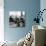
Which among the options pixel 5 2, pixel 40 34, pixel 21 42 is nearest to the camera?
pixel 40 34

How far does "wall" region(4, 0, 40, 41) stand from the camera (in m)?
5.38

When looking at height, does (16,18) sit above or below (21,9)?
below

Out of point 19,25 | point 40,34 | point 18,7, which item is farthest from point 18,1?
point 40,34

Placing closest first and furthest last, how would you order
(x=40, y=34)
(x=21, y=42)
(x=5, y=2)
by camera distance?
(x=40, y=34), (x=21, y=42), (x=5, y=2)

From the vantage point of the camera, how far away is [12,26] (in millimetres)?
5477

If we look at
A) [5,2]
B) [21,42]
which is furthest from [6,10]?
[21,42]

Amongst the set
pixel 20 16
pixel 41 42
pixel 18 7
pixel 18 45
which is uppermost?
pixel 18 7

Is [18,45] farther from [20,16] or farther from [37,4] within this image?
[37,4]

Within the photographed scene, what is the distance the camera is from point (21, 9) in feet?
18.1

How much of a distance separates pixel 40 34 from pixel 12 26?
2668 millimetres

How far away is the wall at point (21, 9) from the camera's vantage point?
5375mm

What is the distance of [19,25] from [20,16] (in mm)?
→ 369

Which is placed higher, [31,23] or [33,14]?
[33,14]

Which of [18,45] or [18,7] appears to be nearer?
[18,45]
